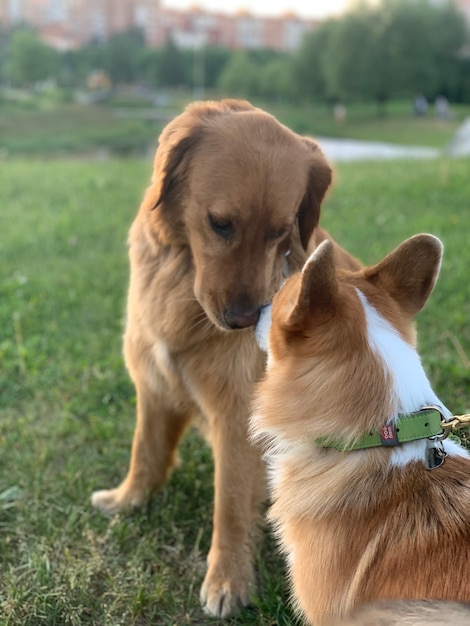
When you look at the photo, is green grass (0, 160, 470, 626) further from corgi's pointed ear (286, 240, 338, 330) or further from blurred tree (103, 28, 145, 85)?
blurred tree (103, 28, 145, 85)

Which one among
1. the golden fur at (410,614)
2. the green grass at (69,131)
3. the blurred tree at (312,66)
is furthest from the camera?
the blurred tree at (312,66)

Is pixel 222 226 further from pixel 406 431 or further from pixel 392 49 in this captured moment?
pixel 392 49

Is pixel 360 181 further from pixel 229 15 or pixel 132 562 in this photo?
pixel 229 15

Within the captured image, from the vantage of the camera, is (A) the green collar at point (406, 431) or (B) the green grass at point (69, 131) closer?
(A) the green collar at point (406, 431)

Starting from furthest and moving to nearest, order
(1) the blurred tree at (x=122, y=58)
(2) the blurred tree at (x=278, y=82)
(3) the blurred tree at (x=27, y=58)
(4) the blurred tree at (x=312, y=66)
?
(1) the blurred tree at (x=122, y=58)
(2) the blurred tree at (x=278, y=82)
(4) the blurred tree at (x=312, y=66)
(3) the blurred tree at (x=27, y=58)

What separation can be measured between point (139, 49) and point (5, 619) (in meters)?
68.8

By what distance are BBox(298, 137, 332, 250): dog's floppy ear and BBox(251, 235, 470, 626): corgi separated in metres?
0.84

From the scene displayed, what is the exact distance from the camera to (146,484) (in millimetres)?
3330

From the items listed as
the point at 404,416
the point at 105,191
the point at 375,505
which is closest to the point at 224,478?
the point at 375,505

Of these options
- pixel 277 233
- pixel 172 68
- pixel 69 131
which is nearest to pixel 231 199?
pixel 277 233

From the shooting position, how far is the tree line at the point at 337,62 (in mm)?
44406

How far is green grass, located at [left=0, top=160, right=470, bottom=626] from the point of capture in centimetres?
269

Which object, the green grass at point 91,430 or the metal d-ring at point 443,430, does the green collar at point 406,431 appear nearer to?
the metal d-ring at point 443,430

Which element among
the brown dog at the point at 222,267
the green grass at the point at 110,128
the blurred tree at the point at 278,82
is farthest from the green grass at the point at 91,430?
the blurred tree at the point at 278,82
